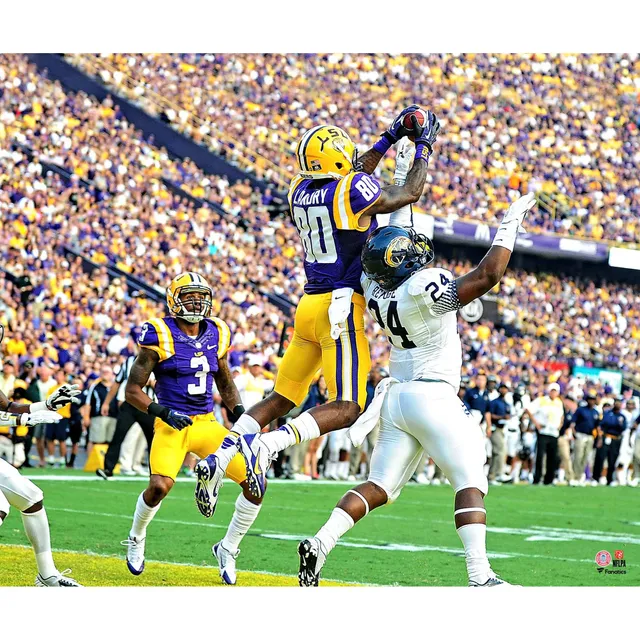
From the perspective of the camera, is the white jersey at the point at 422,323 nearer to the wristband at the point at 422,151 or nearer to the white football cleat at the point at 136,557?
the wristband at the point at 422,151

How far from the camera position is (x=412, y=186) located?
6.00 metres

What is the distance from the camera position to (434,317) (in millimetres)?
5520

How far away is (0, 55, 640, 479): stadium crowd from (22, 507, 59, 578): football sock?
8.01 m

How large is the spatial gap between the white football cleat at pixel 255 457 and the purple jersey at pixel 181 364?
3.89 feet

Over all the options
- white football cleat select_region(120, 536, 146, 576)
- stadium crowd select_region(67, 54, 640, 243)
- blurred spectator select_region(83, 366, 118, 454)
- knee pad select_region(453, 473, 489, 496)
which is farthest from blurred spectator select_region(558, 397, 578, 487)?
knee pad select_region(453, 473, 489, 496)

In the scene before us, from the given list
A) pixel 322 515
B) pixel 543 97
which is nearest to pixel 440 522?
pixel 322 515

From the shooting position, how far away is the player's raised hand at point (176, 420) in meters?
6.53

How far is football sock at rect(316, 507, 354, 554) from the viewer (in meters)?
5.45

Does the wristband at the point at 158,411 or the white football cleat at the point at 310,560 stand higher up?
the wristband at the point at 158,411

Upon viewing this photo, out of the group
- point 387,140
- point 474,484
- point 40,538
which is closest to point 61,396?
point 40,538

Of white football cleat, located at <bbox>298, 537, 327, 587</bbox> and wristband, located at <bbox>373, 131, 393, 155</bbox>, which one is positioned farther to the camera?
wristband, located at <bbox>373, 131, 393, 155</bbox>

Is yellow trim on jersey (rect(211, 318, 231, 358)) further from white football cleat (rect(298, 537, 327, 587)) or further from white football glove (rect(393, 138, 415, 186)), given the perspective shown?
white football cleat (rect(298, 537, 327, 587))

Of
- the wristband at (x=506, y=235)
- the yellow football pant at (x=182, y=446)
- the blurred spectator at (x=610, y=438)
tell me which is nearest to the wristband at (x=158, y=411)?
the yellow football pant at (x=182, y=446)

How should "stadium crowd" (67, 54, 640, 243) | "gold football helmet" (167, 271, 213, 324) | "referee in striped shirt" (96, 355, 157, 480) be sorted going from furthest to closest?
"stadium crowd" (67, 54, 640, 243)
"referee in striped shirt" (96, 355, 157, 480)
"gold football helmet" (167, 271, 213, 324)
